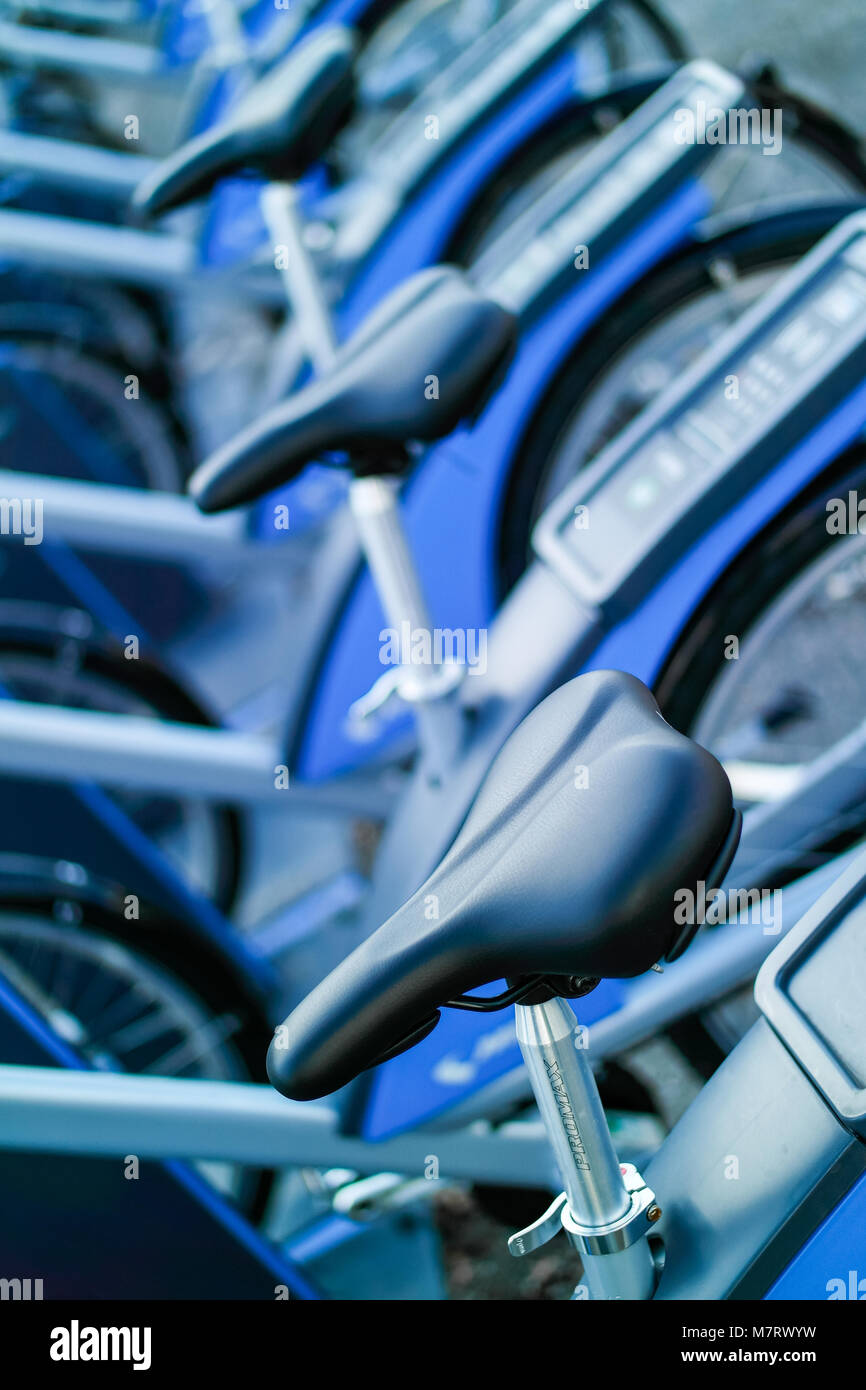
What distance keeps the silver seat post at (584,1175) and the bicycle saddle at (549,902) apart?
69mm

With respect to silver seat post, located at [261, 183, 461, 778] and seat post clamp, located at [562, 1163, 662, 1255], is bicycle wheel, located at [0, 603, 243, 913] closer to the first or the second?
silver seat post, located at [261, 183, 461, 778]

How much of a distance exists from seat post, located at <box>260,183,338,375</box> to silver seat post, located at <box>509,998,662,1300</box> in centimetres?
114

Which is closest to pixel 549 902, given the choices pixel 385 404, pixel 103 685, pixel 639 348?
pixel 385 404

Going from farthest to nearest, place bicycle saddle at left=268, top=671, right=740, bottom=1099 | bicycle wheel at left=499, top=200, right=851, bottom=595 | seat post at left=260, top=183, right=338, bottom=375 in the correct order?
1. seat post at left=260, top=183, right=338, bottom=375
2. bicycle wheel at left=499, top=200, right=851, bottom=595
3. bicycle saddle at left=268, top=671, right=740, bottom=1099

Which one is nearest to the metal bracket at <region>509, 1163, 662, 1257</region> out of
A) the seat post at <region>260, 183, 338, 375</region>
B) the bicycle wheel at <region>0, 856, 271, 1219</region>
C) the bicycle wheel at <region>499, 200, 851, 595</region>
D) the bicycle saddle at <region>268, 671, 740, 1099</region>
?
the bicycle saddle at <region>268, 671, 740, 1099</region>

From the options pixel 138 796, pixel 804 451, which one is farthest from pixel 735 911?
pixel 138 796

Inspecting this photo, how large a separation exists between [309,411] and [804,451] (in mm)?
463

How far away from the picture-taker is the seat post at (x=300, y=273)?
66.7 inches

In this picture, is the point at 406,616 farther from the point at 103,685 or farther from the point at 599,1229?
the point at 103,685

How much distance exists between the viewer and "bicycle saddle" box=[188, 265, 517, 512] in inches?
45.8

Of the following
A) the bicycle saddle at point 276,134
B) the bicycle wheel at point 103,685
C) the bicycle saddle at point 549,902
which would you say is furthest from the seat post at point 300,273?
the bicycle saddle at point 549,902

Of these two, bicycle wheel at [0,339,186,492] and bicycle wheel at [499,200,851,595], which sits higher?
bicycle wheel at [499,200,851,595]

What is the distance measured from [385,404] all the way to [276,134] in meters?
0.65

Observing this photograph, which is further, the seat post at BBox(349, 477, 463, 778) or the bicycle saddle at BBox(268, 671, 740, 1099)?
the seat post at BBox(349, 477, 463, 778)
